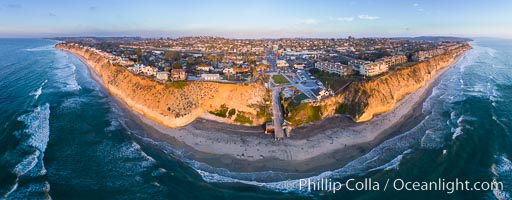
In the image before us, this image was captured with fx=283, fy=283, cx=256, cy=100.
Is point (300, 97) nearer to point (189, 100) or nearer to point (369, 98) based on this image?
point (369, 98)

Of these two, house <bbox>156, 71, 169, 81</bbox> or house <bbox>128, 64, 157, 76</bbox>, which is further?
house <bbox>128, 64, 157, 76</bbox>

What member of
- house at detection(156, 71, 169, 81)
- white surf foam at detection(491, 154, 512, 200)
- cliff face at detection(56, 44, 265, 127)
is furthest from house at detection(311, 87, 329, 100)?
house at detection(156, 71, 169, 81)

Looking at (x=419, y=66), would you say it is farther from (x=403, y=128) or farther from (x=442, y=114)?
(x=403, y=128)

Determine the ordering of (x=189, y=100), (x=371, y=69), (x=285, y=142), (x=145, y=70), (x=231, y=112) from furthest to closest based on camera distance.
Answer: (x=145, y=70), (x=371, y=69), (x=189, y=100), (x=231, y=112), (x=285, y=142)

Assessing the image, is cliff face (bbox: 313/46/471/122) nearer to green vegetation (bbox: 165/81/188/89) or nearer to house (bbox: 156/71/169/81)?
green vegetation (bbox: 165/81/188/89)

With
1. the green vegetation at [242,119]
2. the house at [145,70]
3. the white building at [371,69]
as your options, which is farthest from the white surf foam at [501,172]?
the house at [145,70]

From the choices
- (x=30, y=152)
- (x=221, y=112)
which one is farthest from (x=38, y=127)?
(x=221, y=112)
